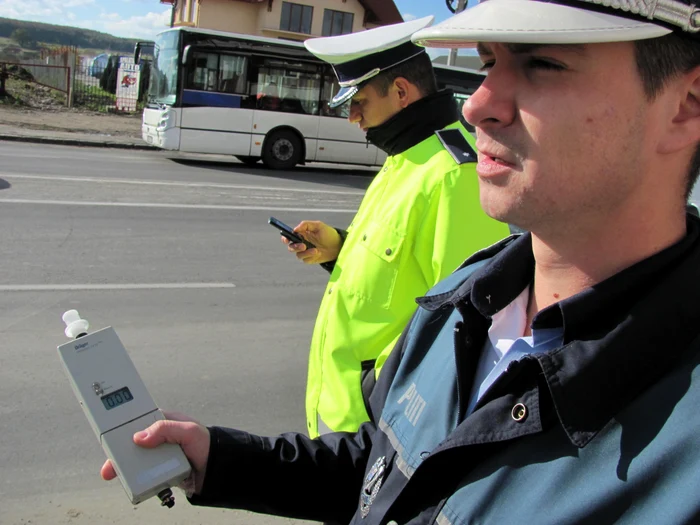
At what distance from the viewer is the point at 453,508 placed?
117cm

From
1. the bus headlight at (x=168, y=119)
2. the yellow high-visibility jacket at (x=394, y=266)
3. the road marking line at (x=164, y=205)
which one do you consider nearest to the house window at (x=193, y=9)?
the bus headlight at (x=168, y=119)

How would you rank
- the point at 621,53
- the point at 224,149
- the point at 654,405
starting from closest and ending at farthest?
the point at 654,405 → the point at 621,53 → the point at 224,149

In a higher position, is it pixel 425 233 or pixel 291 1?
pixel 291 1

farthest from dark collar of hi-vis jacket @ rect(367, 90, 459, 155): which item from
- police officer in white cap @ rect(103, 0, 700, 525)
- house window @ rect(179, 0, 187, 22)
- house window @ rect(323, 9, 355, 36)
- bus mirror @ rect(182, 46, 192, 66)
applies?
house window @ rect(179, 0, 187, 22)

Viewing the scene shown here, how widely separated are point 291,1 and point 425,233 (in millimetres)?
45572

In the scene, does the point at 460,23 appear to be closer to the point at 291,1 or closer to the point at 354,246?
the point at 354,246

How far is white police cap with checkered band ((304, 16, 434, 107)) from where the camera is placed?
2.72m

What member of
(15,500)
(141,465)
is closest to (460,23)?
(141,465)

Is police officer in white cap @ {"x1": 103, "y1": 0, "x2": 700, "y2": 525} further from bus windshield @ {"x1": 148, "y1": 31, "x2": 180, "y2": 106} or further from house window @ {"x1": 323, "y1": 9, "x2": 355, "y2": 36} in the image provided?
house window @ {"x1": 323, "y1": 9, "x2": 355, "y2": 36}

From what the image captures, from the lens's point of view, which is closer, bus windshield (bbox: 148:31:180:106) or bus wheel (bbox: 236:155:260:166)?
bus windshield (bbox: 148:31:180:106)

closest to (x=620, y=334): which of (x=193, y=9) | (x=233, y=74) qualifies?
(x=233, y=74)

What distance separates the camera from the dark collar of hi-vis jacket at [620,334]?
1.04 metres

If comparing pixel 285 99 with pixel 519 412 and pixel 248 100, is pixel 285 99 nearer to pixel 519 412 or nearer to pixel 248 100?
pixel 248 100

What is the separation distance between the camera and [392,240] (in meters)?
2.38
